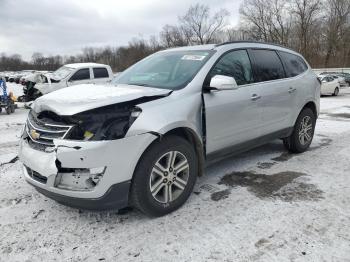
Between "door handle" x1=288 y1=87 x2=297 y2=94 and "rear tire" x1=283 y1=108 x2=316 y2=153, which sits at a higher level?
"door handle" x1=288 y1=87 x2=297 y2=94

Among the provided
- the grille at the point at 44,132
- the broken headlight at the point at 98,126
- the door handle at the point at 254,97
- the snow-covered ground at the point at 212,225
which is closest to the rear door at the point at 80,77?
the snow-covered ground at the point at 212,225

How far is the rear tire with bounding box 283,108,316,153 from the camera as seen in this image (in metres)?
5.40

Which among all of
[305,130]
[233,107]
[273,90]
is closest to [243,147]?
[233,107]

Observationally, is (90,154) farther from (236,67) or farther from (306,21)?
(306,21)

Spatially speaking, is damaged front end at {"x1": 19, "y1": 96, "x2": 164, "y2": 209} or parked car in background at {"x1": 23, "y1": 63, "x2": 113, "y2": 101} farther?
parked car in background at {"x1": 23, "y1": 63, "x2": 113, "y2": 101}

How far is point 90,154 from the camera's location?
2.76 metres

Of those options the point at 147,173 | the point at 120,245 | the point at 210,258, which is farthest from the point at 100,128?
the point at 210,258

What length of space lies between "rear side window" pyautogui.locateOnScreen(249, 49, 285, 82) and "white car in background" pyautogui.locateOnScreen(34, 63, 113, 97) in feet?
30.0

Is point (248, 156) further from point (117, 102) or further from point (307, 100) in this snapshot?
point (117, 102)

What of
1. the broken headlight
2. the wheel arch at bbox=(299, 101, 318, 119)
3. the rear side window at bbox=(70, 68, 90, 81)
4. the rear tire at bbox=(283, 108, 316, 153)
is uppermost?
the rear side window at bbox=(70, 68, 90, 81)

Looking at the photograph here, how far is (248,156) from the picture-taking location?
5422 millimetres

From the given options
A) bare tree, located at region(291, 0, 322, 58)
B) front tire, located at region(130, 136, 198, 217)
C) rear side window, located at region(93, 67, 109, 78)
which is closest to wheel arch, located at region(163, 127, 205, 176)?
front tire, located at region(130, 136, 198, 217)

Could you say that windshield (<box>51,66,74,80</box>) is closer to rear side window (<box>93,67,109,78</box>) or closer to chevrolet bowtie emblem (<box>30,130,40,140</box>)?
rear side window (<box>93,67,109,78</box>)

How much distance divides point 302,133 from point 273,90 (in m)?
1.33
